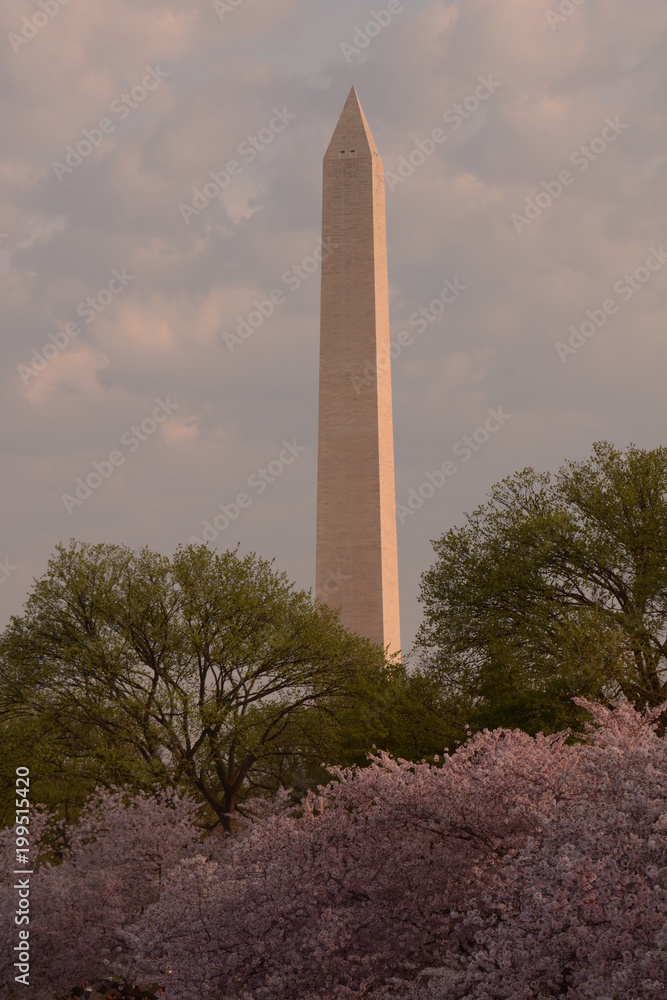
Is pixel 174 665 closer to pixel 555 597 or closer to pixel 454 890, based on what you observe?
pixel 555 597

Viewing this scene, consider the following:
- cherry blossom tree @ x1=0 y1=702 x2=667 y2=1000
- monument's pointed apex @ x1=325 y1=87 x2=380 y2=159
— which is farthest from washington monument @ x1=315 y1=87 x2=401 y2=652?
cherry blossom tree @ x1=0 y1=702 x2=667 y2=1000

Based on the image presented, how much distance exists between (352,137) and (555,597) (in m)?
28.1

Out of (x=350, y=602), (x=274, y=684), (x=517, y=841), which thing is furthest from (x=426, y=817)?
(x=350, y=602)

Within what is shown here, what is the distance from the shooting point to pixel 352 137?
53656 millimetres

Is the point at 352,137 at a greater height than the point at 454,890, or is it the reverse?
the point at 352,137

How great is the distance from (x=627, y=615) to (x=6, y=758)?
1979 cm

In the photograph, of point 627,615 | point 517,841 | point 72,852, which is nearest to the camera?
point 517,841

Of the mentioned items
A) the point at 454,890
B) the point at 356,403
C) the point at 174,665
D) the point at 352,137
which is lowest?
the point at 454,890

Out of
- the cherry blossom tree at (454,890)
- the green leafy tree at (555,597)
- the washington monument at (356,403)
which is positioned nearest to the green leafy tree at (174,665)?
the green leafy tree at (555,597)

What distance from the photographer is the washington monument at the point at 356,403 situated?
163 ft

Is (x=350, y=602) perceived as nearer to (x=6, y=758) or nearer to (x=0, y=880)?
(x=6, y=758)

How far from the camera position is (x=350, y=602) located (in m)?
49.2

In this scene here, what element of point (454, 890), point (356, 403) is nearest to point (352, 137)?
point (356, 403)

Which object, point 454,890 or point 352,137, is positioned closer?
point 454,890
